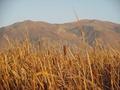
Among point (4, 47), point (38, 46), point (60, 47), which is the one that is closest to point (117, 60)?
point (60, 47)

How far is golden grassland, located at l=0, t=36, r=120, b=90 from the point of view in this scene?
2.47m

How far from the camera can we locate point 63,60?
3.05 m

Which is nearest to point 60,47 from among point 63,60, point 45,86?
point 63,60

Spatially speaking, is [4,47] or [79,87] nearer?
[79,87]

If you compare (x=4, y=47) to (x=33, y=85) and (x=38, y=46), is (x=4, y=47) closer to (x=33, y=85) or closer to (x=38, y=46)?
(x=38, y=46)

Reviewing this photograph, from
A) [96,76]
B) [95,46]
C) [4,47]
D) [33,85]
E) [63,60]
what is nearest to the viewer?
[33,85]

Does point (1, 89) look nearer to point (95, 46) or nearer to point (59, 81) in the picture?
point (59, 81)

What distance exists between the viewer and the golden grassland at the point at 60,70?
2.47 m

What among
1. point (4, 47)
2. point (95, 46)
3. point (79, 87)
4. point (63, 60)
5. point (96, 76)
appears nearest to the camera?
point (79, 87)

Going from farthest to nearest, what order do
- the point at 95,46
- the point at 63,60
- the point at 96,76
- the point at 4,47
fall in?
the point at 4,47, the point at 95,46, the point at 63,60, the point at 96,76

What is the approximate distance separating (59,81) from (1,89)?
53cm

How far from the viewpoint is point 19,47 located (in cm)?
351

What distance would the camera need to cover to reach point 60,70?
251cm

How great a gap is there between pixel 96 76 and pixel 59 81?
0.37 metres
